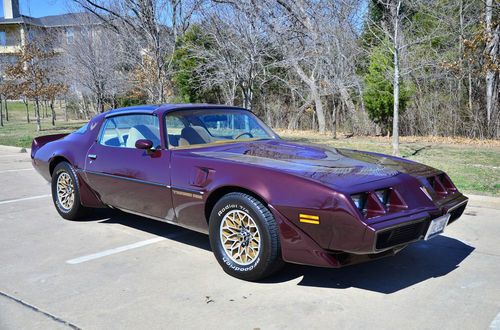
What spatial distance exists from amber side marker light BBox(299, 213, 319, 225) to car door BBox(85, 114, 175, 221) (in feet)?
4.93

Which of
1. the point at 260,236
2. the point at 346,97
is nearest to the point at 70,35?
the point at 346,97

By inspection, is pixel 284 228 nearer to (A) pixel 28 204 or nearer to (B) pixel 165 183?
(B) pixel 165 183

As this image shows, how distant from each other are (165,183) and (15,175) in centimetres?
673

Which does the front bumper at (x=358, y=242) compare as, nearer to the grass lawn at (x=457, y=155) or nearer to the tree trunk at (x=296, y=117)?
the grass lawn at (x=457, y=155)

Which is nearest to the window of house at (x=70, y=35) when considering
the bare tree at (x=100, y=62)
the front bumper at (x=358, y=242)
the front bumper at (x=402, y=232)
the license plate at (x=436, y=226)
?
the bare tree at (x=100, y=62)

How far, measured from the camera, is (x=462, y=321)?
338cm

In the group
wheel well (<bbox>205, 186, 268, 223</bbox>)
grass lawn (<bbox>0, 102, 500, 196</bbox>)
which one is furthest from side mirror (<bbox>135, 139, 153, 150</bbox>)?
grass lawn (<bbox>0, 102, 500, 196</bbox>)

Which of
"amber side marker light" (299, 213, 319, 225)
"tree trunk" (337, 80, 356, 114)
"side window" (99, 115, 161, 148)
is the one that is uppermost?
"tree trunk" (337, 80, 356, 114)

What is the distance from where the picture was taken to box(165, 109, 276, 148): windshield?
16.5ft

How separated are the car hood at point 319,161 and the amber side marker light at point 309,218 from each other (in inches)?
10.7

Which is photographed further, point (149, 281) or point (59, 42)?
point (59, 42)

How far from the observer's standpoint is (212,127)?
5.31m

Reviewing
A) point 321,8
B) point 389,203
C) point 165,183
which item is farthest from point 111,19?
point 389,203

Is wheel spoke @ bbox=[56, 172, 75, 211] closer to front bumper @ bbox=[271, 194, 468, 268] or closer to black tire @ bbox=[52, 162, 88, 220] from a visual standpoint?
black tire @ bbox=[52, 162, 88, 220]
